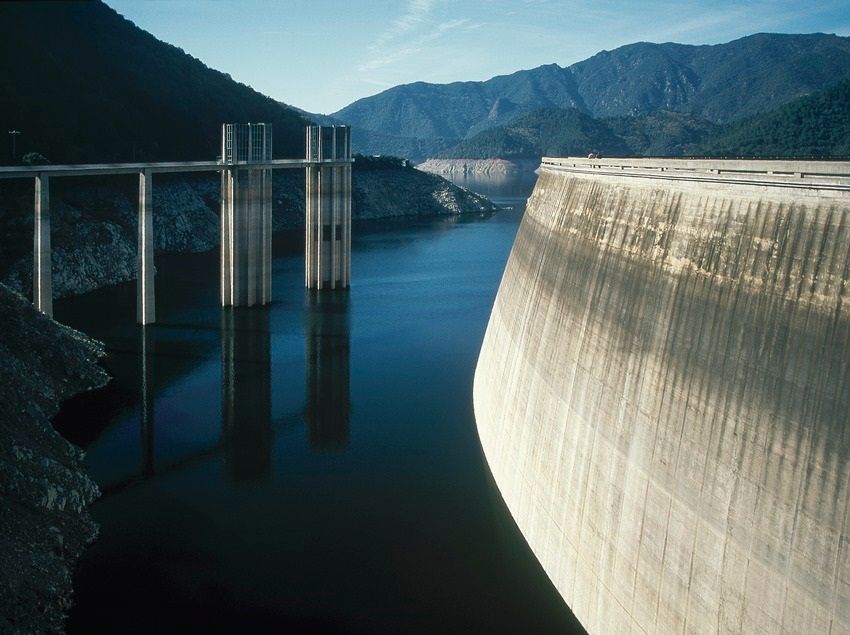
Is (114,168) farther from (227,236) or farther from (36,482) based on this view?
(36,482)

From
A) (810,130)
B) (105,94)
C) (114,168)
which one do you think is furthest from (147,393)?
(105,94)

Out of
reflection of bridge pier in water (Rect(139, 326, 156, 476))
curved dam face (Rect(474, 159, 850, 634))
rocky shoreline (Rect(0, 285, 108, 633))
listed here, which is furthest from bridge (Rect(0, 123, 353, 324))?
curved dam face (Rect(474, 159, 850, 634))

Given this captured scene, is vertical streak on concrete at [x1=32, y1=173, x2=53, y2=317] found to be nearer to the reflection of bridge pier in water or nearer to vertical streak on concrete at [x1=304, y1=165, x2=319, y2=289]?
the reflection of bridge pier in water

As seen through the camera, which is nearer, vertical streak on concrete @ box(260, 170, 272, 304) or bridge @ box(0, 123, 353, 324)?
bridge @ box(0, 123, 353, 324)

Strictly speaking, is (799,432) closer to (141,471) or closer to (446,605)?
(446,605)

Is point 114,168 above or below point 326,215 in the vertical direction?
above

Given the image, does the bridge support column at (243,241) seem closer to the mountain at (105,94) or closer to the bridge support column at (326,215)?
the bridge support column at (326,215)
